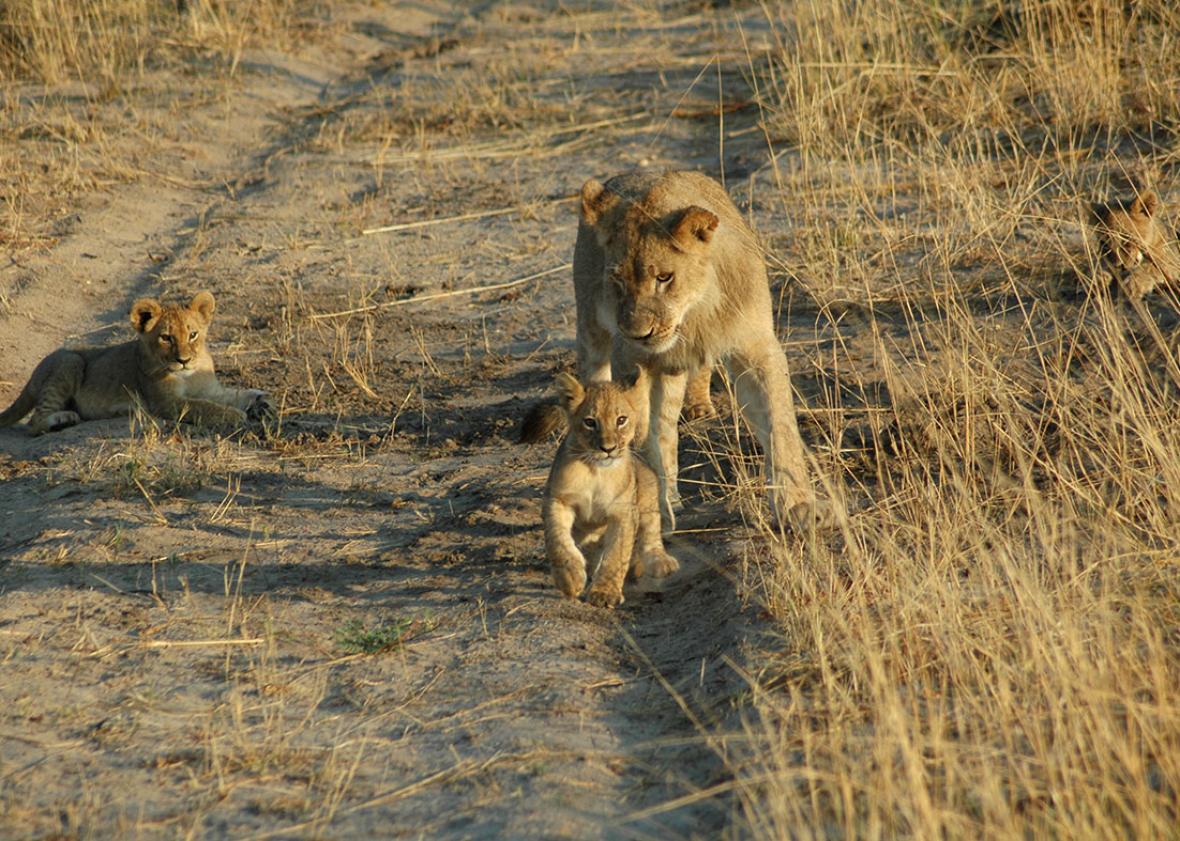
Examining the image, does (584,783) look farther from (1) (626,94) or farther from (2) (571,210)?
(1) (626,94)

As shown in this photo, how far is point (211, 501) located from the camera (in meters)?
6.70

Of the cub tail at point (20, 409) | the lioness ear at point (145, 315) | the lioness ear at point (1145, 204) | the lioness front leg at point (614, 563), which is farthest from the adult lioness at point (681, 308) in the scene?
the cub tail at point (20, 409)

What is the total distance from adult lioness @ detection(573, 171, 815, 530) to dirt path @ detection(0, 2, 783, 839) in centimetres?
38

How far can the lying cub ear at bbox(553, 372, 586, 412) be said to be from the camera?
5.82 m

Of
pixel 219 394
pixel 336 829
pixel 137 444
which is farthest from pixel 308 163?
pixel 336 829

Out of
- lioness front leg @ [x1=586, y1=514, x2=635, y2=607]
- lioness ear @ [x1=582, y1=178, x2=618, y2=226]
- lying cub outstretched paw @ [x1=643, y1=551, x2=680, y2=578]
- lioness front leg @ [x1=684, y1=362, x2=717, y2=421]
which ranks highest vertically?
lioness ear @ [x1=582, y1=178, x2=618, y2=226]

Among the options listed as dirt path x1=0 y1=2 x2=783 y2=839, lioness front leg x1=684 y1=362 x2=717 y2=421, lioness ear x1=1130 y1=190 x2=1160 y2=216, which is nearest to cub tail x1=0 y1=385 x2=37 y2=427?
dirt path x1=0 y1=2 x2=783 y2=839

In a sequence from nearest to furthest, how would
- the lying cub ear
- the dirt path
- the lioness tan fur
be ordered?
1. the dirt path
2. the lying cub ear
3. the lioness tan fur

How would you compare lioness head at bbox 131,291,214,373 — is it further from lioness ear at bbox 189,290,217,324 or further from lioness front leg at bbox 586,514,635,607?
lioness front leg at bbox 586,514,635,607

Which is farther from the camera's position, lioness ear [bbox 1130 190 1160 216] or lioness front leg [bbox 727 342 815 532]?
lioness ear [bbox 1130 190 1160 216]

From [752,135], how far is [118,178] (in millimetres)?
4736

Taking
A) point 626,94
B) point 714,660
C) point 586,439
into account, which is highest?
point 586,439

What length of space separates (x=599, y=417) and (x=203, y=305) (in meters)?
3.38

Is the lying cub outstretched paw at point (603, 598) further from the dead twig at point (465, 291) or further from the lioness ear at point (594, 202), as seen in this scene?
the dead twig at point (465, 291)
